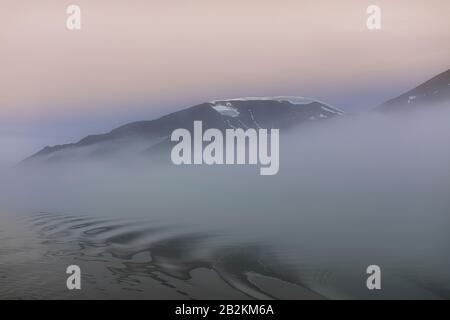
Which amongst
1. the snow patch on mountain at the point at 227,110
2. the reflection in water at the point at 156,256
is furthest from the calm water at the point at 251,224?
the snow patch on mountain at the point at 227,110

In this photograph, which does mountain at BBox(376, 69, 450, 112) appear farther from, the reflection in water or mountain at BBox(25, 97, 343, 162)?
the reflection in water

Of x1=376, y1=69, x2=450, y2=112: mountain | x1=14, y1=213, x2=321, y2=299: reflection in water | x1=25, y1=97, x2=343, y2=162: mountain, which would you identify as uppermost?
x1=376, y1=69, x2=450, y2=112: mountain

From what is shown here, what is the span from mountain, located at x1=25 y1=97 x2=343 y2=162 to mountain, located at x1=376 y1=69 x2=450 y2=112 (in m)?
0.30

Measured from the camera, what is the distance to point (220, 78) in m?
2.79

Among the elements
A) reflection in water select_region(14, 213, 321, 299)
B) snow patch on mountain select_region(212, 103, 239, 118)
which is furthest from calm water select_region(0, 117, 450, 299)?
snow patch on mountain select_region(212, 103, 239, 118)

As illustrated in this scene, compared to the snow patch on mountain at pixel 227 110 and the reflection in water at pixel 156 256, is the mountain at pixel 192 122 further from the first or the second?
the reflection in water at pixel 156 256

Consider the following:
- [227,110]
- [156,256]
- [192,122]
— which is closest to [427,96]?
[227,110]

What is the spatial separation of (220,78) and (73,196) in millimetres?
962

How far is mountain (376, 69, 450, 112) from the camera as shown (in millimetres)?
2752

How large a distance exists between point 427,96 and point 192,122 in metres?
1.19

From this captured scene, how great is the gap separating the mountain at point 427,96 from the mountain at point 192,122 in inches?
12.0

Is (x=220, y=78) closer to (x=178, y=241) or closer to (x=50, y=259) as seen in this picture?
(x=178, y=241)

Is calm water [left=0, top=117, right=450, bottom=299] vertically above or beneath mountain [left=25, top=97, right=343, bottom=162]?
beneath

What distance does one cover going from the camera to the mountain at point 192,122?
277 centimetres
